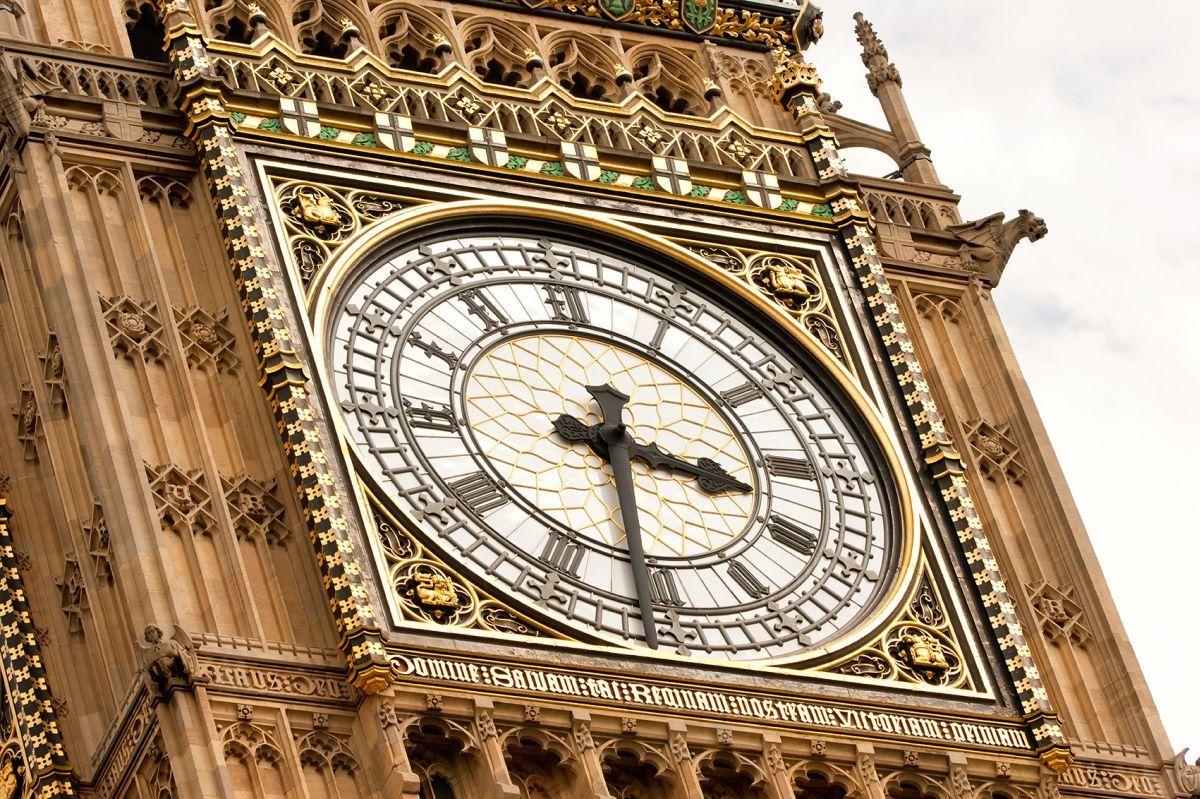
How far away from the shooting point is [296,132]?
97.0 feet

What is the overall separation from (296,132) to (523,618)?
14.7 feet

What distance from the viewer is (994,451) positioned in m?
30.5

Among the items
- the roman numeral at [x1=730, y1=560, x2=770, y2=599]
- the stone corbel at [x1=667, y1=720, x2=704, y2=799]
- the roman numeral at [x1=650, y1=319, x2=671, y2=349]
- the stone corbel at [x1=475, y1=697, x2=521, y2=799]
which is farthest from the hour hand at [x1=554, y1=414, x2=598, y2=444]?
the stone corbel at [x1=475, y1=697, x2=521, y2=799]

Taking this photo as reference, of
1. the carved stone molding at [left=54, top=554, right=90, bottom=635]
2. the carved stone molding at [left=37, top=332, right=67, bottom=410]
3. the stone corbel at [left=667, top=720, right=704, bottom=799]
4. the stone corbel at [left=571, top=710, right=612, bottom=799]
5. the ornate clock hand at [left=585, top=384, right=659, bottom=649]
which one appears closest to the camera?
the stone corbel at [left=571, top=710, right=612, bottom=799]

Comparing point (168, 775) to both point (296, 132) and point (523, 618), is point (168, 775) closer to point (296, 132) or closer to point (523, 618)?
point (523, 618)

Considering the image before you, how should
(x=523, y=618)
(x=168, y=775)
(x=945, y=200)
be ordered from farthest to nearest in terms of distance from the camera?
1. (x=945, y=200)
2. (x=523, y=618)
3. (x=168, y=775)

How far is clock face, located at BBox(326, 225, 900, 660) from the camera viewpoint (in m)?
27.6

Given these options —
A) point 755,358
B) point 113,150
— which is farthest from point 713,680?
point 113,150

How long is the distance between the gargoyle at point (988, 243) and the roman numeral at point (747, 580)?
4461 mm

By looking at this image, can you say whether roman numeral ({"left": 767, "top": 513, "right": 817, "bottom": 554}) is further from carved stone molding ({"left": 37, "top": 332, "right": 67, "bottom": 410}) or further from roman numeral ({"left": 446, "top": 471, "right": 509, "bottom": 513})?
carved stone molding ({"left": 37, "top": 332, "right": 67, "bottom": 410})

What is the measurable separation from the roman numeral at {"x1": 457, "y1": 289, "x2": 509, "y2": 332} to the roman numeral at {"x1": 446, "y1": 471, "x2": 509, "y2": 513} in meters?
1.46

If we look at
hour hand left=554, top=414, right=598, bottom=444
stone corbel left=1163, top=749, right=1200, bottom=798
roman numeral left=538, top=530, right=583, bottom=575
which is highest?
hour hand left=554, top=414, right=598, bottom=444

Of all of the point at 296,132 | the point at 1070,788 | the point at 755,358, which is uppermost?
the point at 296,132

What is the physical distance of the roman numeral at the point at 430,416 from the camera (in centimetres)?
2809
